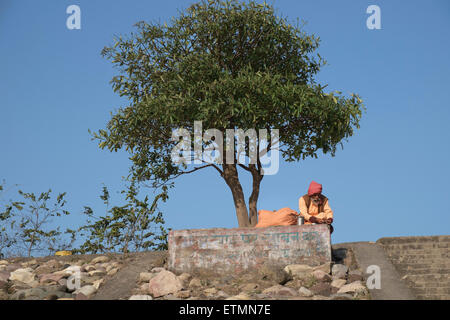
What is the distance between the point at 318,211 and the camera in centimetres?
1109

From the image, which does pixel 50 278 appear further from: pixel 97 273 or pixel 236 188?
pixel 236 188

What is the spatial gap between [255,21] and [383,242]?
7.65 m

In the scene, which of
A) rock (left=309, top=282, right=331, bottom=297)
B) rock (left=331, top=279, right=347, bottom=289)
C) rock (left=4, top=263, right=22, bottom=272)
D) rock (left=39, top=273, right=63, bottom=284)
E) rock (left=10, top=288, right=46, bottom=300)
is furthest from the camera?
rock (left=4, top=263, right=22, bottom=272)

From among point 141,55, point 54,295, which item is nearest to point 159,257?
point 54,295

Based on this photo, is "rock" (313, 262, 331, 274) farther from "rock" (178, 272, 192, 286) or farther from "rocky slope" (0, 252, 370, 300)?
"rock" (178, 272, 192, 286)

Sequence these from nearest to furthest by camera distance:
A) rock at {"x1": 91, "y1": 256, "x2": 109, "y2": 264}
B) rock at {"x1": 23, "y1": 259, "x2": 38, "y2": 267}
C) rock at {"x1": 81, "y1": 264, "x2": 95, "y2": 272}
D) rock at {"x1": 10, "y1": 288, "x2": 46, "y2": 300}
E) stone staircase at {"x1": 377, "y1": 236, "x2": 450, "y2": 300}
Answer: rock at {"x1": 10, "y1": 288, "x2": 46, "y2": 300}
stone staircase at {"x1": 377, "y1": 236, "x2": 450, "y2": 300}
rock at {"x1": 81, "y1": 264, "x2": 95, "y2": 272}
rock at {"x1": 91, "y1": 256, "x2": 109, "y2": 264}
rock at {"x1": 23, "y1": 259, "x2": 38, "y2": 267}

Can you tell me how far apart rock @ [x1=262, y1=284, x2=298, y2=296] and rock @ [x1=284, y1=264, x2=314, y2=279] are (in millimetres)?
747

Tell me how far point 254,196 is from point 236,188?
63 centimetres

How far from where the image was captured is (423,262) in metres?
10.8

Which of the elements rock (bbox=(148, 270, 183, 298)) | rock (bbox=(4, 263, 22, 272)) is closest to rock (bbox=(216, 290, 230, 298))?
rock (bbox=(148, 270, 183, 298))

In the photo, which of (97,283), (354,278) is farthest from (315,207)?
(97,283)

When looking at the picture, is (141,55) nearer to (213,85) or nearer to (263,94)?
(213,85)

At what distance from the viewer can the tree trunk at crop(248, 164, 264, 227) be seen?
15.2 meters
